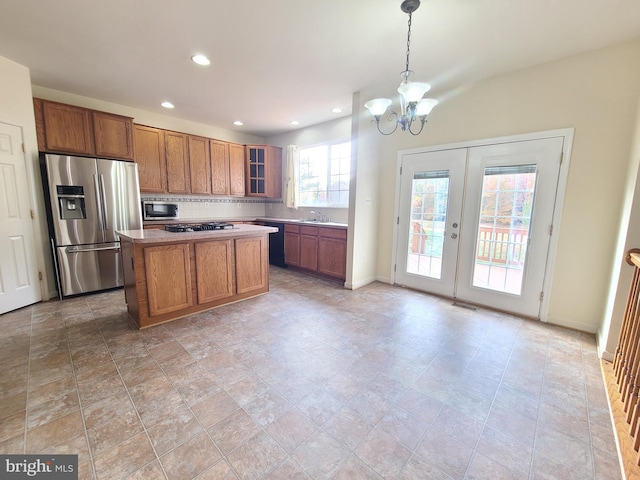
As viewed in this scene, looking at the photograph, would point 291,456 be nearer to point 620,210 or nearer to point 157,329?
point 157,329

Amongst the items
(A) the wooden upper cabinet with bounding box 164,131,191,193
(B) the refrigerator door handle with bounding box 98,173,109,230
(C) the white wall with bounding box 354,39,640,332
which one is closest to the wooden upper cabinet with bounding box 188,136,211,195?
(A) the wooden upper cabinet with bounding box 164,131,191,193

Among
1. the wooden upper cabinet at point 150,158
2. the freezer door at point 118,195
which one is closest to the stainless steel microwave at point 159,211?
the wooden upper cabinet at point 150,158

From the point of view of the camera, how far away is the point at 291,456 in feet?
4.47

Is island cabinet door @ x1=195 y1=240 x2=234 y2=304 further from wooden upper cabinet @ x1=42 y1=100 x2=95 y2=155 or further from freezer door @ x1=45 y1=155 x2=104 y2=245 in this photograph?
wooden upper cabinet @ x1=42 y1=100 x2=95 y2=155

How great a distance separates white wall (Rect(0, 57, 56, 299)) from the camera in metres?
2.88

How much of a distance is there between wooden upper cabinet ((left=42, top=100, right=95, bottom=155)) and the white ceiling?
363 mm

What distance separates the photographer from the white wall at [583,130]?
2.41 m

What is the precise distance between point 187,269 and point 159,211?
233cm

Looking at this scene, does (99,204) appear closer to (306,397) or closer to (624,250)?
(306,397)

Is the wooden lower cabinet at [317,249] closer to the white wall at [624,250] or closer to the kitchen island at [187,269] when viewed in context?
the kitchen island at [187,269]

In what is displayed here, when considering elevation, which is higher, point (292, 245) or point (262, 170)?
point (262, 170)

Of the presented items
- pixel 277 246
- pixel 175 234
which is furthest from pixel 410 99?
pixel 277 246

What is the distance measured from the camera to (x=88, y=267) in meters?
3.54

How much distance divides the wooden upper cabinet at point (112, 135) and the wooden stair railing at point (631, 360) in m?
5.50
